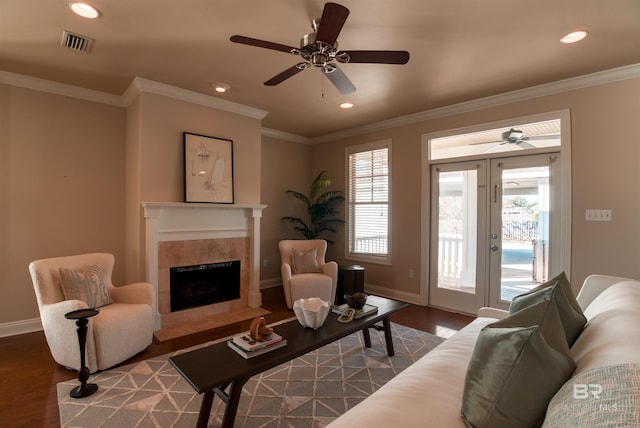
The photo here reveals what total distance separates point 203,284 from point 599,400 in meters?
3.90

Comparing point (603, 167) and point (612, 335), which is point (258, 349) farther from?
point (603, 167)

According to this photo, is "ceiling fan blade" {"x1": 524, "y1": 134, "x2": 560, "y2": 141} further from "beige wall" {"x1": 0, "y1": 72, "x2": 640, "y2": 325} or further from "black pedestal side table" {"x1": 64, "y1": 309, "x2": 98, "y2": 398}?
"black pedestal side table" {"x1": 64, "y1": 309, "x2": 98, "y2": 398}

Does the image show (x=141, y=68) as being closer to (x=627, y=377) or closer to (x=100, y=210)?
(x=100, y=210)

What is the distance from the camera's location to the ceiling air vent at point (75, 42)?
8.40ft

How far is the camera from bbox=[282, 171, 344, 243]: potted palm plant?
5.65m

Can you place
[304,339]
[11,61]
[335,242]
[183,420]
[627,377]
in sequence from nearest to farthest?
1. [627,377]
2. [183,420]
3. [304,339]
4. [11,61]
5. [335,242]

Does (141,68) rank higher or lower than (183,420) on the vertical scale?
higher

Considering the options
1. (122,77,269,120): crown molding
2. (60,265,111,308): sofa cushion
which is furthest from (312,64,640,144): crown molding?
(60,265,111,308): sofa cushion

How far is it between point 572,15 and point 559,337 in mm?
2402

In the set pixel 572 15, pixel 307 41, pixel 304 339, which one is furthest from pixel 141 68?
pixel 572 15

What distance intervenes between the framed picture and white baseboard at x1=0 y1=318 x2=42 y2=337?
6.83 feet

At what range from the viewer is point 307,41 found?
209cm

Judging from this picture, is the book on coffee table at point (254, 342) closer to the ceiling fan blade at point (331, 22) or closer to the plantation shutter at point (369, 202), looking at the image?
the ceiling fan blade at point (331, 22)

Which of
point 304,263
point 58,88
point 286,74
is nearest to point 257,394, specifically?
point 304,263
